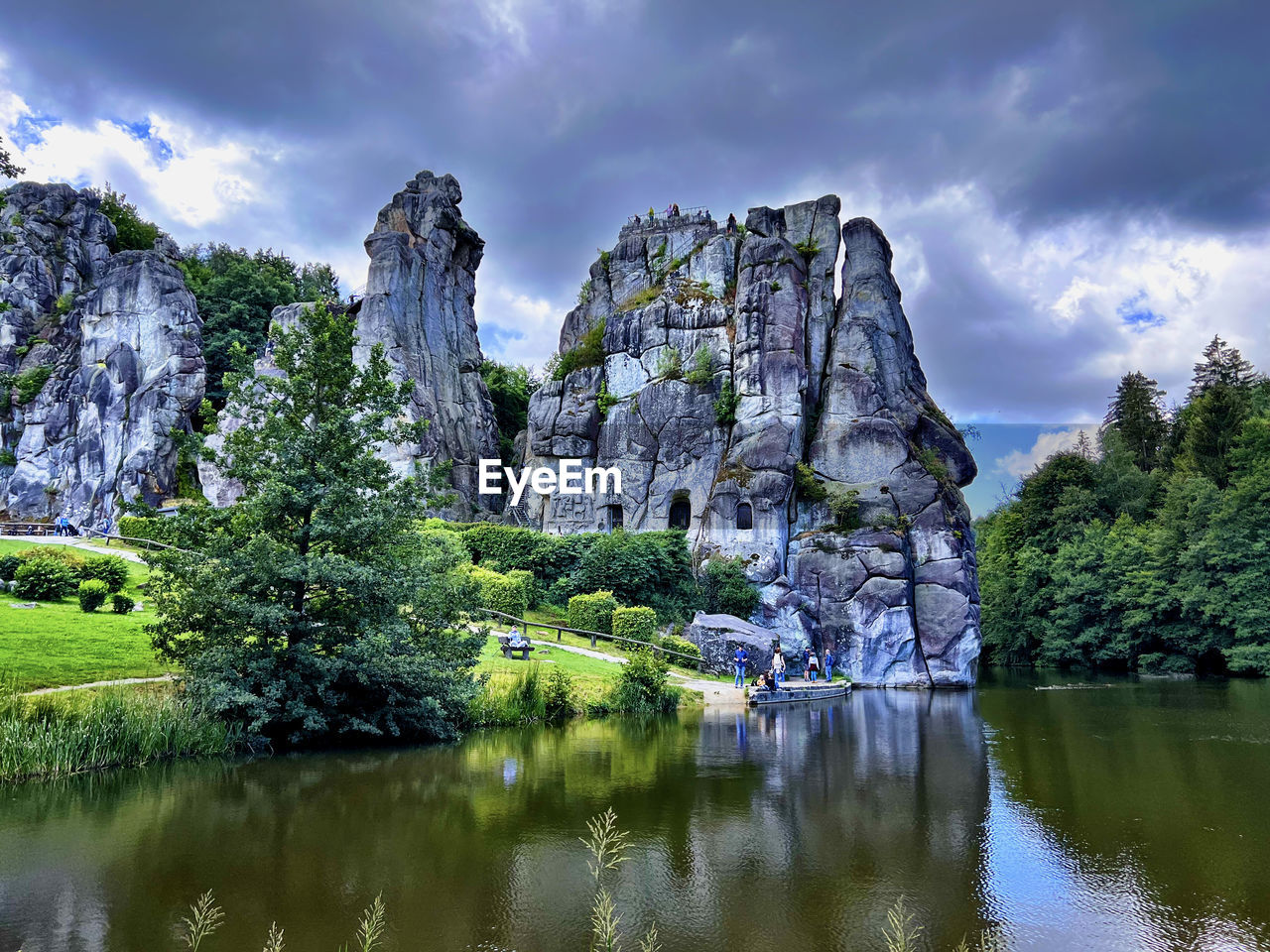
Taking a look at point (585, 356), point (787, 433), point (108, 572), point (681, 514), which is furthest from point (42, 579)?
point (787, 433)

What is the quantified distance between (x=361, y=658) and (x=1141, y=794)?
42.2 feet

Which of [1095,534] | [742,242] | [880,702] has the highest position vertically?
[742,242]

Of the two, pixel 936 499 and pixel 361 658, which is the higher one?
pixel 936 499

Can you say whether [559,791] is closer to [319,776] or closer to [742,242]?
[319,776]

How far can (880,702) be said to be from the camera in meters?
26.5

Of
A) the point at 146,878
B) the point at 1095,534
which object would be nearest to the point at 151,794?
the point at 146,878

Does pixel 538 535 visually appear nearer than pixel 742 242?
Yes

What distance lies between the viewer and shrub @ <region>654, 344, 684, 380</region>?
41.3 m

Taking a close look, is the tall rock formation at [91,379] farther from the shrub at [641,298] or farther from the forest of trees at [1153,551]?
the forest of trees at [1153,551]

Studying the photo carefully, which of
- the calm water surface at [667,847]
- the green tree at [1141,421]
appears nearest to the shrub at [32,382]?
the calm water surface at [667,847]

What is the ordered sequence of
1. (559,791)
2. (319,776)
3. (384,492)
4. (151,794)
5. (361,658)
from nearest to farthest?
(151,794) < (559,791) < (319,776) < (361,658) < (384,492)

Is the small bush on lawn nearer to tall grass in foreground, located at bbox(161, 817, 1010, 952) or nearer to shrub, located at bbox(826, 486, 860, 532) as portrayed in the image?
tall grass in foreground, located at bbox(161, 817, 1010, 952)

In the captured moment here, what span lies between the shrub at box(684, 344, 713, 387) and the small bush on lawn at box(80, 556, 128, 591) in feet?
→ 85.5

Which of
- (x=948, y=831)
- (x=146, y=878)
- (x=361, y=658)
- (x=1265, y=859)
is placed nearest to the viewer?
(x=146, y=878)
